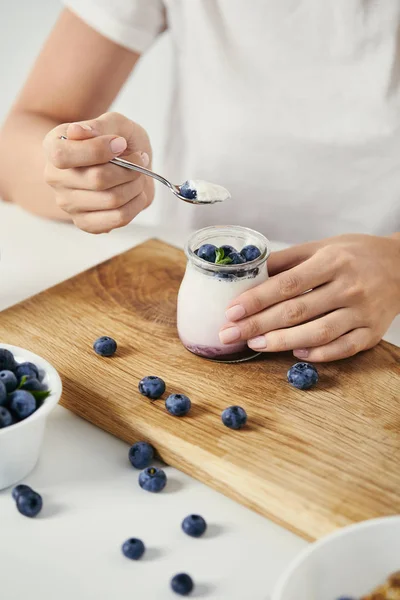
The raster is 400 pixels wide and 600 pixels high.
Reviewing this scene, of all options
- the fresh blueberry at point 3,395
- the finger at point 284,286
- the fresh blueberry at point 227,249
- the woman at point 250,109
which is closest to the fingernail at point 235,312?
the finger at point 284,286

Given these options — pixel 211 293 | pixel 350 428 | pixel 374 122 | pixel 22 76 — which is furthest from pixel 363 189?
pixel 22 76

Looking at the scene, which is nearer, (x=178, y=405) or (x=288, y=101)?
(x=178, y=405)

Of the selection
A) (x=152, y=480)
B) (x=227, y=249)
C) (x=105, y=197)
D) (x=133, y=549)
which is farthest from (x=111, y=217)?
(x=133, y=549)

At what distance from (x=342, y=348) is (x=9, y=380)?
1.95 ft

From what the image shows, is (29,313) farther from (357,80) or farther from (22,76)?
(22,76)

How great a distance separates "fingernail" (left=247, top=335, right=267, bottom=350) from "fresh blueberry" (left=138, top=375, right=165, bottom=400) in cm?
18

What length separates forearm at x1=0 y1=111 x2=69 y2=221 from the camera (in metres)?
1.77

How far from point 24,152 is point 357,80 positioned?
2.77 ft

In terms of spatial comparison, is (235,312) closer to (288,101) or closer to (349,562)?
(349,562)

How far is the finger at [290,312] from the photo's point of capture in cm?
124

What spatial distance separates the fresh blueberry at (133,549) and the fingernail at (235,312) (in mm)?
457

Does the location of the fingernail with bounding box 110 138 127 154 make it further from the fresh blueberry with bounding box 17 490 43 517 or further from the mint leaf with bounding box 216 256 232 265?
Result: the fresh blueberry with bounding box 17 490 43 517

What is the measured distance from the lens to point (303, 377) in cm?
119

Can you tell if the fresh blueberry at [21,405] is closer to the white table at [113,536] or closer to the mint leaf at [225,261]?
the white table at [113,536]
